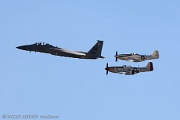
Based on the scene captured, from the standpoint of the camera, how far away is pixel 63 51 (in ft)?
513

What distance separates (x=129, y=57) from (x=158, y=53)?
57.6ft

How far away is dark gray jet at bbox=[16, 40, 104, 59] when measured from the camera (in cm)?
15538

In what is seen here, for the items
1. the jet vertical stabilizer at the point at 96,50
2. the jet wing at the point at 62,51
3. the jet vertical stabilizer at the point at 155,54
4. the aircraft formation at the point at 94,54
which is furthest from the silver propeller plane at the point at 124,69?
the jet wing at the point at 62,51

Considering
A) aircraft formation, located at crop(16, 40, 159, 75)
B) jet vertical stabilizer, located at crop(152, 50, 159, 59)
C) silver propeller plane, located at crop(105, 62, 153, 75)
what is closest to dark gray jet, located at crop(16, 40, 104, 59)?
aircraft formation, located at crop(16, 40, 159, 75)

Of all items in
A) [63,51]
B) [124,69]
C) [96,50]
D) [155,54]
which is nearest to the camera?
[63,51]

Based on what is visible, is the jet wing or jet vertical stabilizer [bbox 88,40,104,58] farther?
jet vertical stabilizer [bbox 88,40,104,58]

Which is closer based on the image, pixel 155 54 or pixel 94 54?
pixel 94 54

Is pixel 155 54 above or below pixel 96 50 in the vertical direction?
below

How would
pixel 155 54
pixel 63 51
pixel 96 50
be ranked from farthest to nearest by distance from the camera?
1. pixel 155 54
2. pixel 96 50
3. pixel 63 51

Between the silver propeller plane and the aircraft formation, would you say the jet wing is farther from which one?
the silver propeller plane

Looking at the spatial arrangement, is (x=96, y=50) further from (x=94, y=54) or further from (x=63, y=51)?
(x=63, y=51)

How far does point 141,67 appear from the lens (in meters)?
170

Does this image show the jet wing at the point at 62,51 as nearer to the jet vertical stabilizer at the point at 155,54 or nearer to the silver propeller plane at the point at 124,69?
the silver propeller plane at the point at 124,69

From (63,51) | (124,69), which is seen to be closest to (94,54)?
(63,51)
